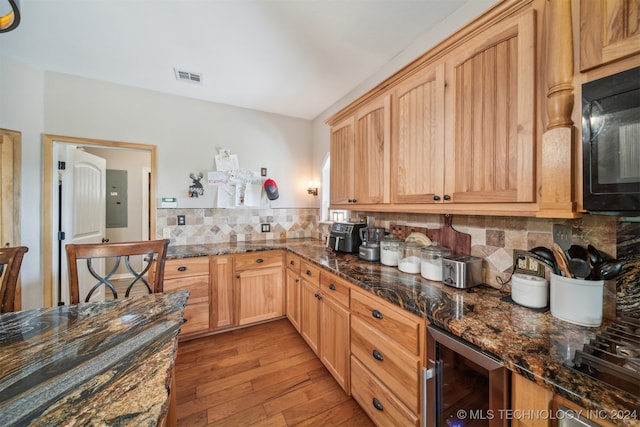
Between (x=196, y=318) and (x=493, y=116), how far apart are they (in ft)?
9.10

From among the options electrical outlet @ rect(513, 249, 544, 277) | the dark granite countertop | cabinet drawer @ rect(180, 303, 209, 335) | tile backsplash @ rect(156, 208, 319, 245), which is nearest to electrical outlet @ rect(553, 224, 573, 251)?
electrical outlet @ rect(513, 249, 544, 277)

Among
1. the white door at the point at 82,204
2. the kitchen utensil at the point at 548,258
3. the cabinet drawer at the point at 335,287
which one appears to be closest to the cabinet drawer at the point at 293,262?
the cabinet drawer at the point at 335,287

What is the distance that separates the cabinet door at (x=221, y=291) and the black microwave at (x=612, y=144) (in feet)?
8.27

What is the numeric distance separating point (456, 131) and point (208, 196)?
262 cm

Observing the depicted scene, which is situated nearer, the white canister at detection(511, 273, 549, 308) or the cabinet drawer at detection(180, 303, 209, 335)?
the white canister at detection(511, 273, 549, 308)

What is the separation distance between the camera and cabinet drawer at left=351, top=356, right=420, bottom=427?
111 cm

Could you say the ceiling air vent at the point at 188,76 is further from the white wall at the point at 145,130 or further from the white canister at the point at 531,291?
the white canister at the point at 531,291

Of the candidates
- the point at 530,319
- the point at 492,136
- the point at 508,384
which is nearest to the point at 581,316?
the point at 530,319

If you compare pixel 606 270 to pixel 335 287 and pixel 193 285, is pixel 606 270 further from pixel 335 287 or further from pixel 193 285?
pixel 193 285

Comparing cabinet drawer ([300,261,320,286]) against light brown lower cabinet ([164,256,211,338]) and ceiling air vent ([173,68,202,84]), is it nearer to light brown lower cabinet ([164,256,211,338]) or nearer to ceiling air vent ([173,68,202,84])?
light brown lower cabinet ([164,256,211,338])

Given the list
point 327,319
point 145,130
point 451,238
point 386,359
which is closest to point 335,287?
point 327,319

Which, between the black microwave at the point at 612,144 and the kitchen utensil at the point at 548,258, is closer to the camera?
the black microwave at the point at 612,144

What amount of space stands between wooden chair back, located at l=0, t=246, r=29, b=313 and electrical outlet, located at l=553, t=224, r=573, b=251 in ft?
8.21

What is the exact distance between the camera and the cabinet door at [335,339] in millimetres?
1547
